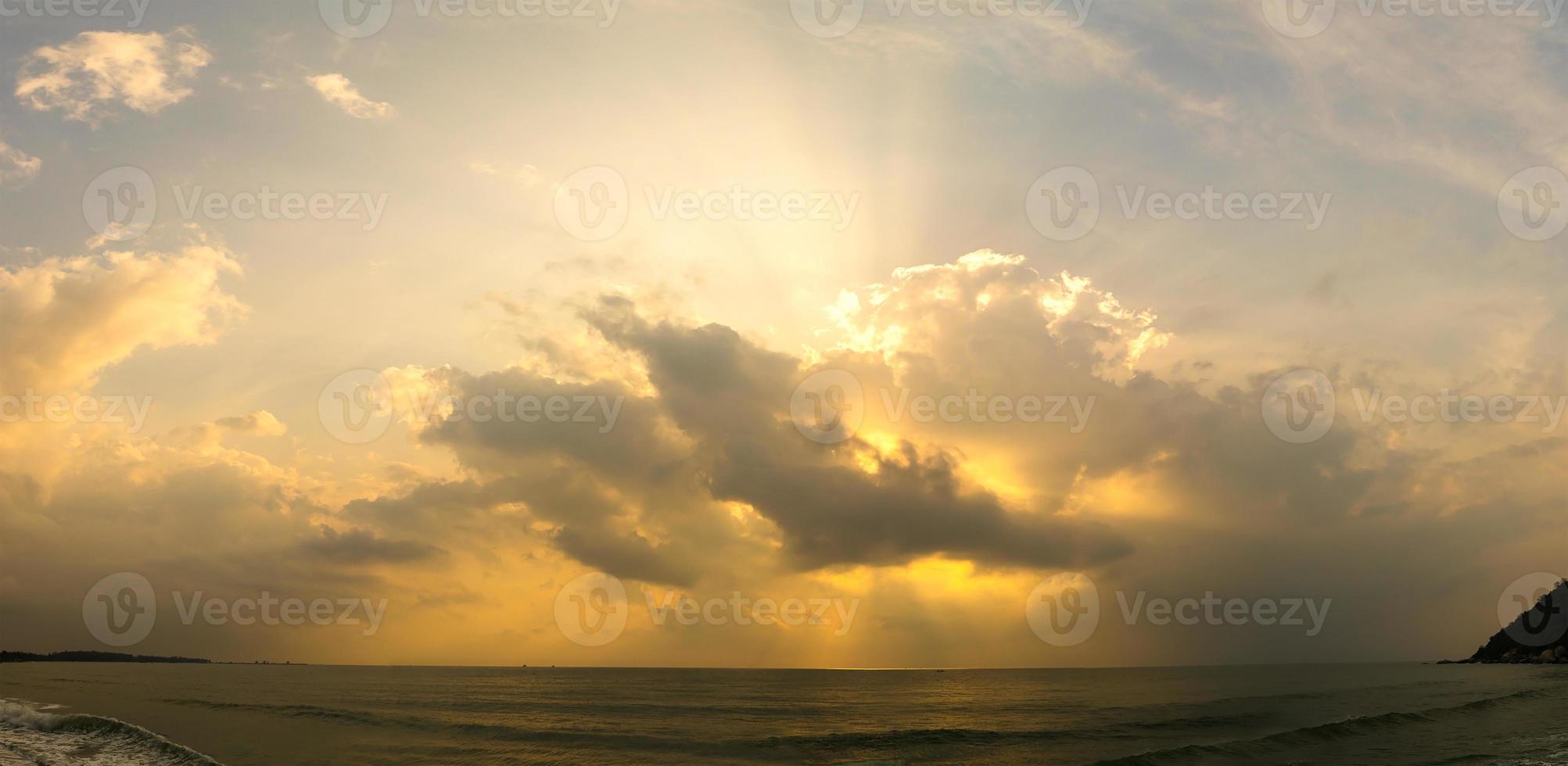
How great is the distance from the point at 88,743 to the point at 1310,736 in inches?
2771

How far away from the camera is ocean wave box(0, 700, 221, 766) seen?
37.6 m

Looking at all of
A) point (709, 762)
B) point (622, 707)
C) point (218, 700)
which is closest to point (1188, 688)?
point (622, 707)

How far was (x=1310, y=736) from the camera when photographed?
48.1 m

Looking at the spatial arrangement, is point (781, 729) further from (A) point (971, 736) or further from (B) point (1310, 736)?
(B) point (1310, 736)

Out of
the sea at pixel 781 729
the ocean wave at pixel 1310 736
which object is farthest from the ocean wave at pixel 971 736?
the ocean wave at pixel 1310 736

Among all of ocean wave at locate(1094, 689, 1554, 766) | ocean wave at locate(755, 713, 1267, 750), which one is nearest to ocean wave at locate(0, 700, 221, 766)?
ocean wave at locate(755, 713, 1267, 750)

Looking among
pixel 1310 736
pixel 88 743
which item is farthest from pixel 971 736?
pixel 88 743

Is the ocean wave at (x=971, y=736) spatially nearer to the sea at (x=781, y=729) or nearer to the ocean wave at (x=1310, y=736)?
the sea at (x=781, y=729)

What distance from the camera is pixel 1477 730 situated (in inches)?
1893

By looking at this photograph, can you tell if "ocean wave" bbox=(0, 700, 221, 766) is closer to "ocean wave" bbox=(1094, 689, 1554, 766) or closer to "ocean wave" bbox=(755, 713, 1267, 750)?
"ocean wave" bbox=(755, 713, 1267, 750)

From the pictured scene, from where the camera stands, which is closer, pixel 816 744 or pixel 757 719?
pixel 816 744

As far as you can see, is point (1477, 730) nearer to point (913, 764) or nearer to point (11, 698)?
point (913, 764)

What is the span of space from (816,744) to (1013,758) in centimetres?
1285

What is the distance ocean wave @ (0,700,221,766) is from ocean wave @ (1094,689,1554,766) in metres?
46.7
